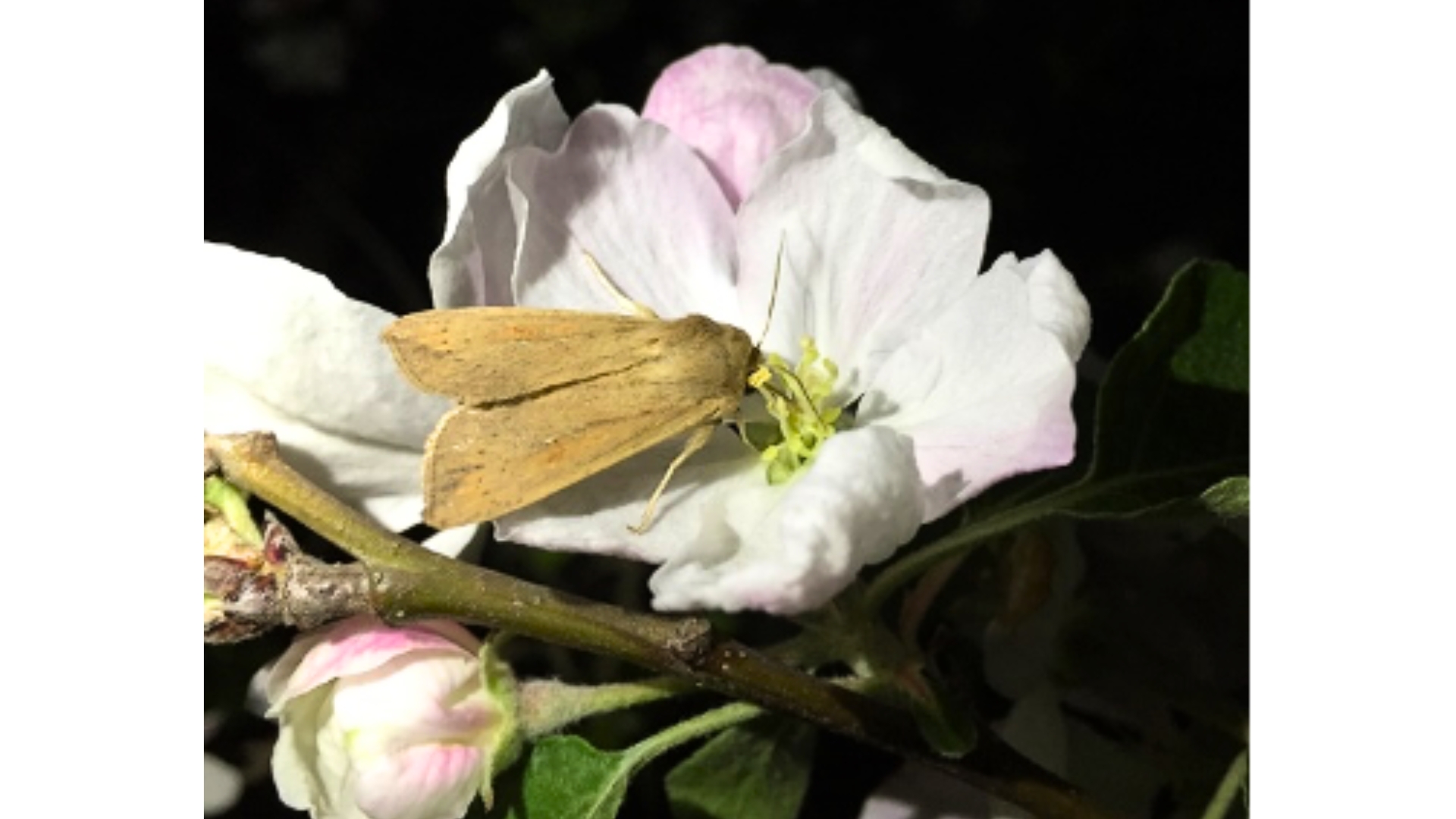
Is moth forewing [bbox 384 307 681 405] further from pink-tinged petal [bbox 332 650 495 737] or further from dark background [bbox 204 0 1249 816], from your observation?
dark background [bbox 204 0 1249 816]

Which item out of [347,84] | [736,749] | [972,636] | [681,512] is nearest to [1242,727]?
[972,636]

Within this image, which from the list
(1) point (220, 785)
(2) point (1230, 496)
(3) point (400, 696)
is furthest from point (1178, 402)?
(1) point (220, 785)

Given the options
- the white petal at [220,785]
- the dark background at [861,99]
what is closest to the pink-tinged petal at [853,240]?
the white petal at [220,785]

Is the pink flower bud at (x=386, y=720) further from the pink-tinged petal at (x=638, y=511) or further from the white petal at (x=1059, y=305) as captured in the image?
the white petal at (x=1059, y=305)

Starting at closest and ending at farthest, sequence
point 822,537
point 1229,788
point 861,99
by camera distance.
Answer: point 822,537, point 1229,788, point 861,99

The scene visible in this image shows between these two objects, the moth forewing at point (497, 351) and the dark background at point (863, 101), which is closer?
the moth forewing at point (497, 351)

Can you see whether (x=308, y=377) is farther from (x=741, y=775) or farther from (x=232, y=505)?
(x=741, y=775)
